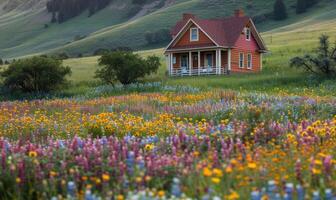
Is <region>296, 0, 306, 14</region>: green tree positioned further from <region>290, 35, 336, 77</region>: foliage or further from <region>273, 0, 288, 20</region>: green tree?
<region>290, 35, 336, 77</region>: foliage

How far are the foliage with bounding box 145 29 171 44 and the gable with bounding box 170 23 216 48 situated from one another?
2572 inches

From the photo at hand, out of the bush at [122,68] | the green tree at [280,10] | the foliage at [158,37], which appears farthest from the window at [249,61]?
the green tree at [280,10]

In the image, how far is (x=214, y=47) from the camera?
5119 centimetres

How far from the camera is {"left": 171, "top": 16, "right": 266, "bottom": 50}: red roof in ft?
171

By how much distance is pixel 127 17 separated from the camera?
179 meters

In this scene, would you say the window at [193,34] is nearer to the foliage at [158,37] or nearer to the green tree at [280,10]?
the foliage at [158,37]

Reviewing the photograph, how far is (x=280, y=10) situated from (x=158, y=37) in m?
26.3

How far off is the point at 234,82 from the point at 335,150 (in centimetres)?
3221

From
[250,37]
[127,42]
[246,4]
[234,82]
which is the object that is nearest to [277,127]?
[234,82]

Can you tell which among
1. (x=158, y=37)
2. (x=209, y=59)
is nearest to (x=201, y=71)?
(x=209, y=59)

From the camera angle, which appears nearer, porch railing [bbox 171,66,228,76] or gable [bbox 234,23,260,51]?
porch railing [bbox 171,66,228,76]

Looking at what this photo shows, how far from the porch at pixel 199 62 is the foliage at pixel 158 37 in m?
64.2

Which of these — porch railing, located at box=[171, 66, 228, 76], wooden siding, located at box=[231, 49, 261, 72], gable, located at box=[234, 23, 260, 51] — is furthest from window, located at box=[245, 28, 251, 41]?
porch railing, located at box=[171, 66, 228, 76]

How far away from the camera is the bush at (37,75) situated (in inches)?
1460
